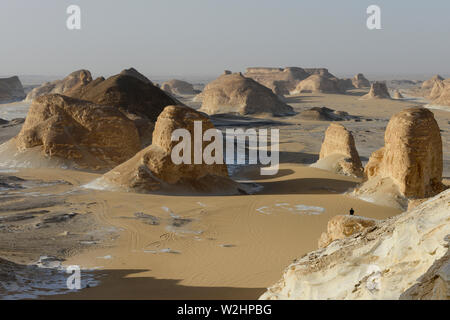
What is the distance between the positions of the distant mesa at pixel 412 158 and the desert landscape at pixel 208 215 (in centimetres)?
4

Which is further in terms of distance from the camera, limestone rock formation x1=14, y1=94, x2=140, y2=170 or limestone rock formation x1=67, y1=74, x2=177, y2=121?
limestone rock formation x1=67, y1=74, x2=177, y2=121

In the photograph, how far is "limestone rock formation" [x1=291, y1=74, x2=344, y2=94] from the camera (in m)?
77.3

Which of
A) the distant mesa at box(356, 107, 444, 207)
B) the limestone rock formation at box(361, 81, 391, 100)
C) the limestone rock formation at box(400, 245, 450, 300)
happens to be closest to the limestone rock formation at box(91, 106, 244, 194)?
the distant mesa at box(356, 107, 444, 207)

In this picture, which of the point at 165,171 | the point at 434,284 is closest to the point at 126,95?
the point at 165,171

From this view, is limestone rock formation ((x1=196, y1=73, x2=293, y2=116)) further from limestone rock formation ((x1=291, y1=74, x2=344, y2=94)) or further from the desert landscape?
limestone rock formation ((x1=291, y1=74, x2=344, y2=94))

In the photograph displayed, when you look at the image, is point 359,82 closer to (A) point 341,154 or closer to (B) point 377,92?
(B) point 377,92

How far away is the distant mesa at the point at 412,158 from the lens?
13430 mm

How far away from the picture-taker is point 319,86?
77.4 metres

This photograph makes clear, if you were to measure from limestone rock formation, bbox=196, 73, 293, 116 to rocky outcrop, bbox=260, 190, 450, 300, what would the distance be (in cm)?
4193

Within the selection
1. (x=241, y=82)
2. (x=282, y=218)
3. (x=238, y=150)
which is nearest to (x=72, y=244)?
(x=282, y=218)

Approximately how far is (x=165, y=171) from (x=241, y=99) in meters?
33.8

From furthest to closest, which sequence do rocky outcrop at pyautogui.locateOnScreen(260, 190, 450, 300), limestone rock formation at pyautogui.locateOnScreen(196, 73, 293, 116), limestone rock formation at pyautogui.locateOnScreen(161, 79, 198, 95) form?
limestone rock formation at pyautogui.locateOnScreen(161, 79, 198, 95), limestone rock formation at pyautogui.locateOnScreen(196, 73, 293, 116), rocky outcrop at pyautogui.locateOnScreen(260, 190, 450, 300)
